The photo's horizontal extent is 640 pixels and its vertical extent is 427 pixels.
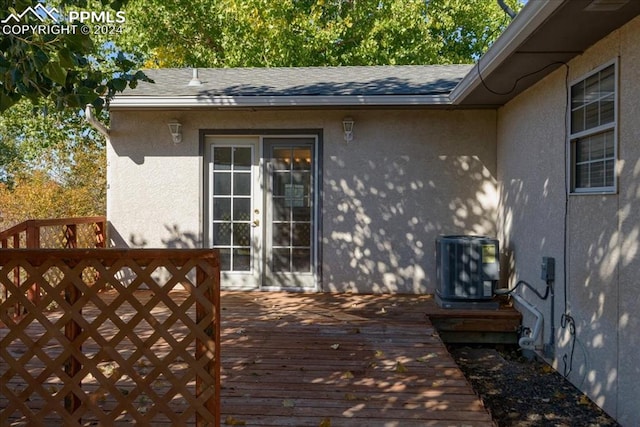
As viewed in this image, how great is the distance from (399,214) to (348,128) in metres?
1.30

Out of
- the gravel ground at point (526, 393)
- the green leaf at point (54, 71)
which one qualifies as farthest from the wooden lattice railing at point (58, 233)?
the gravel ground at point (526, 393)

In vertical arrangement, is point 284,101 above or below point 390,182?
above

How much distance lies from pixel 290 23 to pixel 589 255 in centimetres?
1154

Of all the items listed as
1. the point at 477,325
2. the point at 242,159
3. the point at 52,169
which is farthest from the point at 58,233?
the point at 52,169

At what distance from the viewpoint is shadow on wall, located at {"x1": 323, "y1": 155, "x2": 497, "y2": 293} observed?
657 cm

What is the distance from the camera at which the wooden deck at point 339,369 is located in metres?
3.01

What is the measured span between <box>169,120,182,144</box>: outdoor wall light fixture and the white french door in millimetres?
374

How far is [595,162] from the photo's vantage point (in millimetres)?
3848

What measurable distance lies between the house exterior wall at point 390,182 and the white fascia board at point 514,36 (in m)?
1.36

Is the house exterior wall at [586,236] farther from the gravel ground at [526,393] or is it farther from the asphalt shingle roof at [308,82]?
the asphalt shingle roof at [308,82]

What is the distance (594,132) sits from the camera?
3.78 metres

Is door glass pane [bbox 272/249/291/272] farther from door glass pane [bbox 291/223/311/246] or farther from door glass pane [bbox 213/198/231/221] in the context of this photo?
door glass pane [bbox 213/198/231/221]

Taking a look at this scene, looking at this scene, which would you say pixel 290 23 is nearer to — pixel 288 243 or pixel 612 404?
pixel 288 243

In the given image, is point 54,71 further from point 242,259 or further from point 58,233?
point 58,233
